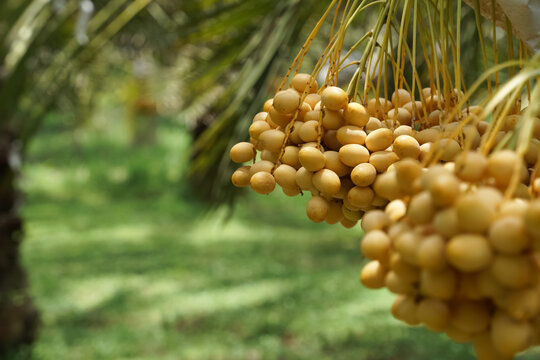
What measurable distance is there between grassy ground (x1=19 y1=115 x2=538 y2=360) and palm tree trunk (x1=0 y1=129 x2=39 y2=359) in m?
0.13

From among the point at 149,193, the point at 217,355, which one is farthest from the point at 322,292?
the point at 149,193

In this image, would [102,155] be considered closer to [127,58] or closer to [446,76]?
[127,58]

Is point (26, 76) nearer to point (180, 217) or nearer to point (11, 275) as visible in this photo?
point (11, 275)

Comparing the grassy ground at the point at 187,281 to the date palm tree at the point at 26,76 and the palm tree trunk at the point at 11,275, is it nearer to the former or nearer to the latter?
the palm tree trunk at the point at 11,275

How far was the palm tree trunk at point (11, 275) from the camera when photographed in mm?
2719

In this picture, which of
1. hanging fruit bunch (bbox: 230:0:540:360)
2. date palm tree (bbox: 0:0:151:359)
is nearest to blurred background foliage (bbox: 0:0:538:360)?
date palm tree (bbox: 0:0:151:359)

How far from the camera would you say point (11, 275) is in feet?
9.18

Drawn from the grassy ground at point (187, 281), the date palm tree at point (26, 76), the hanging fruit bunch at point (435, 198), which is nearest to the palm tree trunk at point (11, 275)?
the date palm tree at point (26, 76)

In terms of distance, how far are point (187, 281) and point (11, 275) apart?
1.22 meters

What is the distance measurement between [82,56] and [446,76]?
4.21 ft

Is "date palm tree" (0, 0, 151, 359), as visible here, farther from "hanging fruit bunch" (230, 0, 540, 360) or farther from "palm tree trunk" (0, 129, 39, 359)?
"hanging fruit bunch" (230, 0, 540, 360)

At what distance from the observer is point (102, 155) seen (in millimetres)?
7082

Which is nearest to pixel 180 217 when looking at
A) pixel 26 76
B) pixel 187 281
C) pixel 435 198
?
pixel 187 281

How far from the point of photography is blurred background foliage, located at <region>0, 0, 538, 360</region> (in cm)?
137
